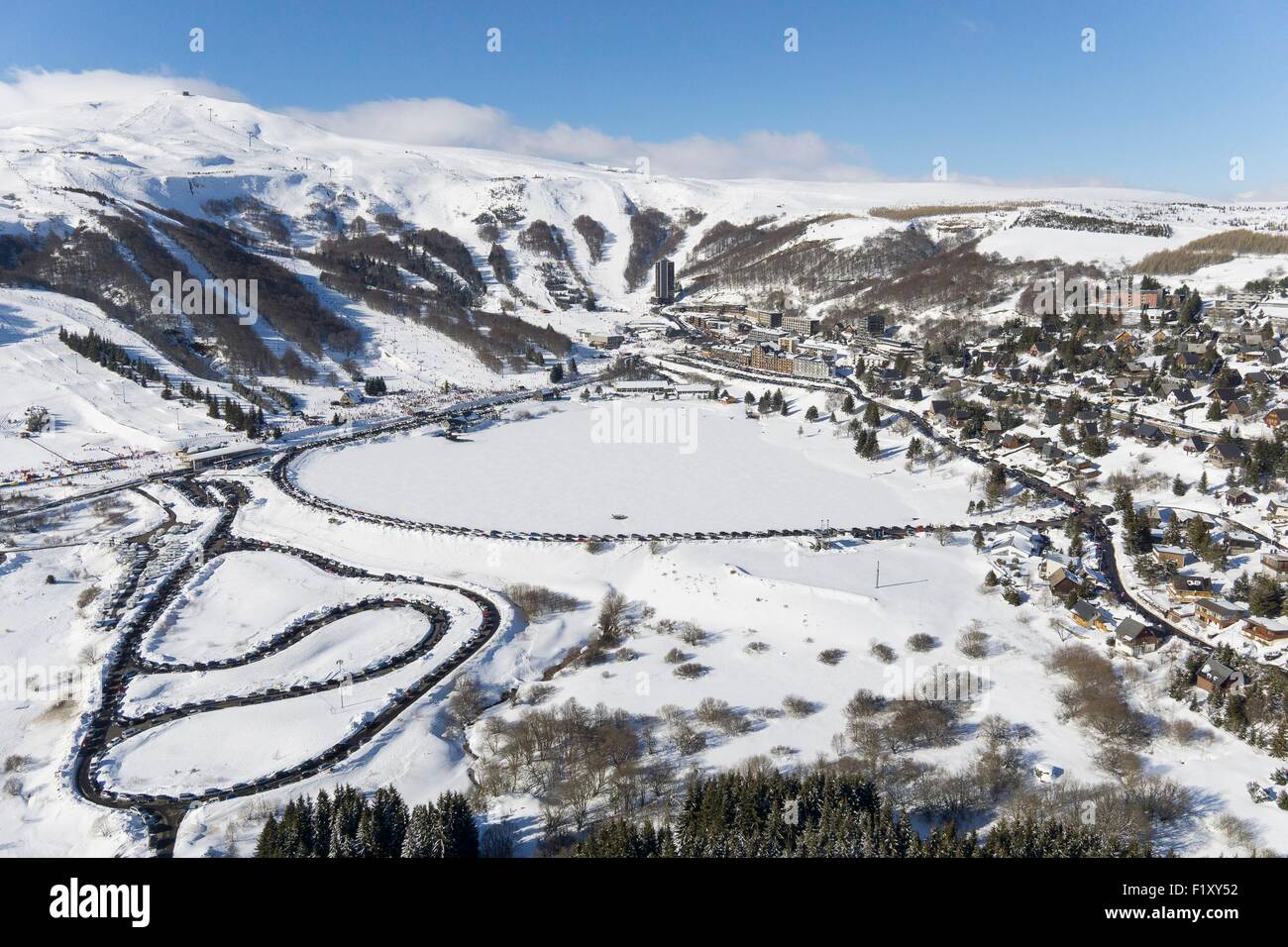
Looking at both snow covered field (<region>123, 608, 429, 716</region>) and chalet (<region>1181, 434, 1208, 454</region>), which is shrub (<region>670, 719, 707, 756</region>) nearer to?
snow covered field (<region>123, 608, 429, 716</region>)

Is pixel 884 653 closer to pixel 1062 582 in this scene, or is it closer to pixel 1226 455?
pixel 1062 582

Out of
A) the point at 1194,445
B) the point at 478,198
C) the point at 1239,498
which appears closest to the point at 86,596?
the point at 1239,498

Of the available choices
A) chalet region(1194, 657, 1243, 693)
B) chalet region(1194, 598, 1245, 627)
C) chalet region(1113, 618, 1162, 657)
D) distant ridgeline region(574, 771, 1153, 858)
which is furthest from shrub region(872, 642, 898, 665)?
chalet region(1194, 598, 1245, 627)

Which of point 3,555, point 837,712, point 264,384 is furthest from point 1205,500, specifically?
point 264,384

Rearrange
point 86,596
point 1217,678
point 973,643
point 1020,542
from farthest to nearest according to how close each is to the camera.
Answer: point 1020,542 < point 86,596 < point 973,643 < point 1217,678

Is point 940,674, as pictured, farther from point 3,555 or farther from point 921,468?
point 3,555

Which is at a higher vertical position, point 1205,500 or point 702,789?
point 1205,500

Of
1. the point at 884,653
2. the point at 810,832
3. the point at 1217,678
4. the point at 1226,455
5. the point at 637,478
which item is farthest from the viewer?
the point at 637,478
